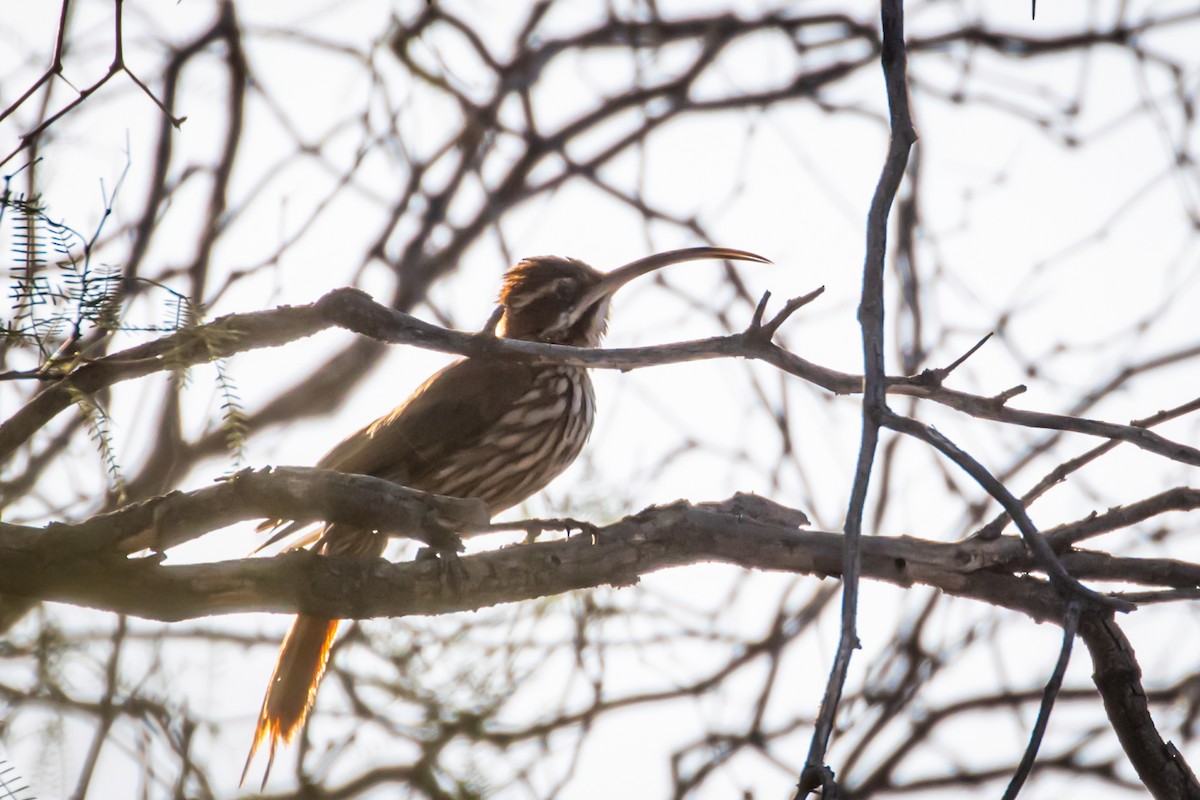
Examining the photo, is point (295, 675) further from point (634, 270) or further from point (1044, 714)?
point (1044, 714)

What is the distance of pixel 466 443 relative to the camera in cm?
533

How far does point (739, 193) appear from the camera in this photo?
22.2 feet

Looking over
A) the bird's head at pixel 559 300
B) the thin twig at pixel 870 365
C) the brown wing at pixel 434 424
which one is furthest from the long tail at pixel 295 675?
the thin twig at pixel 870 365

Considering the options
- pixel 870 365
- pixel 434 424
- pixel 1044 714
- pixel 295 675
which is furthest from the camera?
pixel 434 424

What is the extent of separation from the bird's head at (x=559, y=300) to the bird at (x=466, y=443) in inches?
1.0

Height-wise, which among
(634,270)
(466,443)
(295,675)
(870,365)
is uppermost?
(634,270)

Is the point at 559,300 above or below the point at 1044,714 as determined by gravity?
above

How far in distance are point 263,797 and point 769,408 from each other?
2.98 metres

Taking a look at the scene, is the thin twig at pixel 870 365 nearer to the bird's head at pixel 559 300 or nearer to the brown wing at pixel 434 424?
the brown wing at pixel 434 424

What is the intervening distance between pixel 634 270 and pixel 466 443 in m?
1.10

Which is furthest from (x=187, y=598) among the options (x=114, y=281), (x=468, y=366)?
(x=468, y=366)

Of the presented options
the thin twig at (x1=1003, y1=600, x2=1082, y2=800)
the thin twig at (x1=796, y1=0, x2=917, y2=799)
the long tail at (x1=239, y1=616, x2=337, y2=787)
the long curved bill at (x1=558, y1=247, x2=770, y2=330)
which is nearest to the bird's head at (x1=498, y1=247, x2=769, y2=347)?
the long curved bill at (x1=558, y1=247, x2=770, y2=330)

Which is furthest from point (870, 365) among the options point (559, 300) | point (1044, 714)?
point (559, 300)

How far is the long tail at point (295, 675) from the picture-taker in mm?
4785
